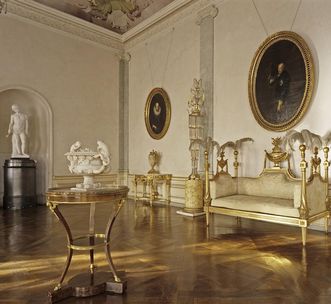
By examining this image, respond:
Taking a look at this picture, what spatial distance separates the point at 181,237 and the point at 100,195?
231 centimetres

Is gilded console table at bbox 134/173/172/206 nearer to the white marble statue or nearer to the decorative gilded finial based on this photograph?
the decorative gilded finial

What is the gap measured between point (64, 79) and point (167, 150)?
12.2ft

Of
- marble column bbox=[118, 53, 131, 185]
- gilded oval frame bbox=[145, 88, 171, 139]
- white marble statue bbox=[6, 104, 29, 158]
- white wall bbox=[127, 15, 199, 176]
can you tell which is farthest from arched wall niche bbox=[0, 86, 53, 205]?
gilded oval frame bbox=[145, 88, 171, 139]

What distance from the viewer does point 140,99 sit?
9.60 m

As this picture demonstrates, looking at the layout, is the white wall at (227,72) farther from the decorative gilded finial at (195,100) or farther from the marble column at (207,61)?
the decorative gilded finial at (195,100)

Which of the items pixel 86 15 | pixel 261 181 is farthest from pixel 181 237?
pixel 86 15

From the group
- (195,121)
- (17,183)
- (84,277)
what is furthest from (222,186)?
(17,183)

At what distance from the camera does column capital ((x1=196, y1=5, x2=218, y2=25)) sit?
279 inches

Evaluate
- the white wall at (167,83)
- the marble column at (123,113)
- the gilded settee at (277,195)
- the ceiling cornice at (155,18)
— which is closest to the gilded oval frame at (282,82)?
the gilded settee at (277,195)

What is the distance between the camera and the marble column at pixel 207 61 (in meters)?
7.11

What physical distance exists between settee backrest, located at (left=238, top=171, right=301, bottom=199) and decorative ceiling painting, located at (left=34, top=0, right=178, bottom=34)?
5448 mm

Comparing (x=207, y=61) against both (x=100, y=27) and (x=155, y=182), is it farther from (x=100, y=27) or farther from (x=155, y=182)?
(x=100, y=27)

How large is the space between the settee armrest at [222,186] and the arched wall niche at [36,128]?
17.1 feet

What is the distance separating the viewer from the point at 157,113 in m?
8.76
